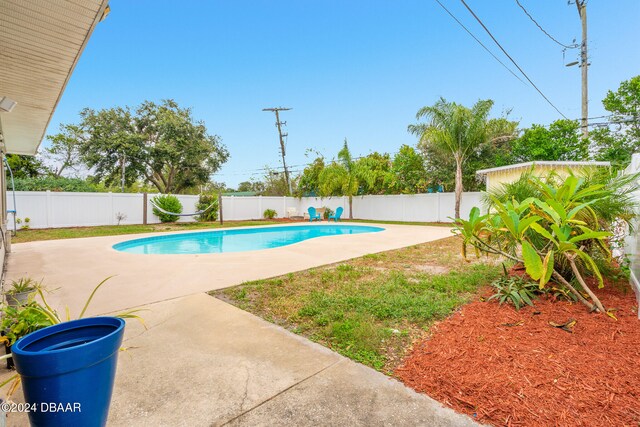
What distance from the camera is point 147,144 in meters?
18.9

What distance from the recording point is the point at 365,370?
2004mm

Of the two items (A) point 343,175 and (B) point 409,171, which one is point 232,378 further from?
(B) point 409,171

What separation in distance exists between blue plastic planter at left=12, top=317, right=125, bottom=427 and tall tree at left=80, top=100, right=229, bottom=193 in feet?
64.6

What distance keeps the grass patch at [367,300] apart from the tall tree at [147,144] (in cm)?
1746

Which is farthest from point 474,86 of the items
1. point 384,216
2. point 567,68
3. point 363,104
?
point 384,216

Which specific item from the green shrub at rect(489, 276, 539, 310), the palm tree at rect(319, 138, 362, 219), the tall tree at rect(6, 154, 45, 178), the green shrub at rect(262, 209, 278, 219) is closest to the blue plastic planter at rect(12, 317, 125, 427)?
the green shrub at rect(489, 276, 539, 310)

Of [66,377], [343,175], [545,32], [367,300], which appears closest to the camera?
[66,377]

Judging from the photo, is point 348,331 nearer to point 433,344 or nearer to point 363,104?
point 433,344

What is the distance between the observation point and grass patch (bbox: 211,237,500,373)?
242cm

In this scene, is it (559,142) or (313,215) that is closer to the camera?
(559,142)

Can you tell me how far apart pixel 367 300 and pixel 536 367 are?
166 centimetres

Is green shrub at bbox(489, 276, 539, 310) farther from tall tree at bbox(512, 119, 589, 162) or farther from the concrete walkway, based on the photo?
tall tree at bbox(512, 119, 589, 162)

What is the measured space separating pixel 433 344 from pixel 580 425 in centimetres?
94

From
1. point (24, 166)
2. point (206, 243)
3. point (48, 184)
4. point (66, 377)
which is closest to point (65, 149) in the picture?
point (24, 166)
